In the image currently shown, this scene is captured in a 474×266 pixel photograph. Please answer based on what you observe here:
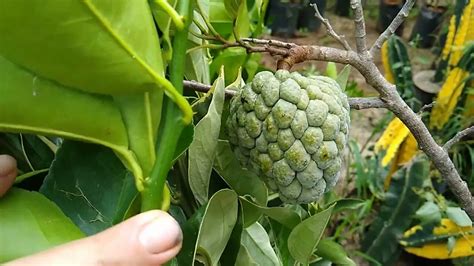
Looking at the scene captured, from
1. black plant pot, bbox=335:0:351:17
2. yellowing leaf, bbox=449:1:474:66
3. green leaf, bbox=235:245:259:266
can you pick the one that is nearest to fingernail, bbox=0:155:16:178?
green leaf, bbox=235:245:259:266

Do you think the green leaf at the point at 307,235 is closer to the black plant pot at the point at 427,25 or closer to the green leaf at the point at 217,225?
the green leaf at the point at 217,225

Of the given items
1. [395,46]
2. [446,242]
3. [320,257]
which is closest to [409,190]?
[446,242]

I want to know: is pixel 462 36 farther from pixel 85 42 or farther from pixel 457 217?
pixel 85 42

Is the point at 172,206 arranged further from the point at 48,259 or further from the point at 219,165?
the point at 48,259

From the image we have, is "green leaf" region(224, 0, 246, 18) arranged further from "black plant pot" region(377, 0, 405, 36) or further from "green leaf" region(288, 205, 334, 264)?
"black plant pot" region(377, 0, 405, 36)

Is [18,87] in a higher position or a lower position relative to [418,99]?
higher

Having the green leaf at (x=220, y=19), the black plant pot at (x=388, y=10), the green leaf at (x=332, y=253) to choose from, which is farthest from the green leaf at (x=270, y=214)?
the black plant pot at (x=388, y=10)
